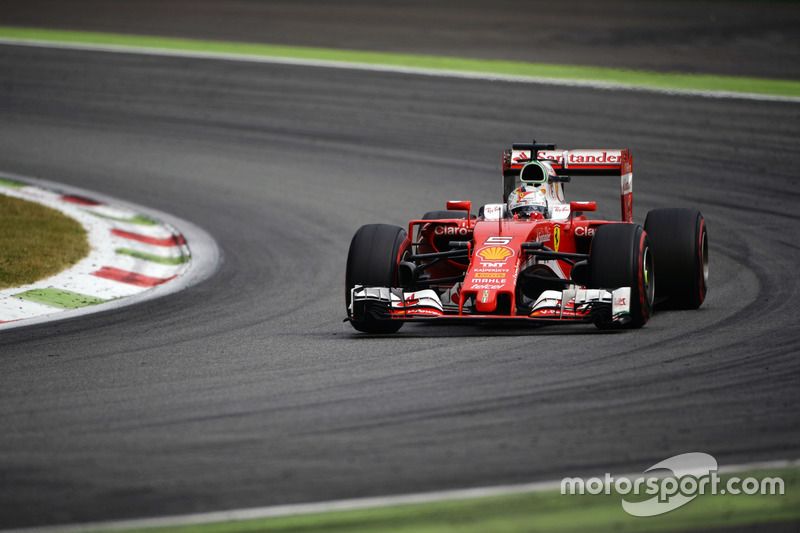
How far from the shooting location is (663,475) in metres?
5.28

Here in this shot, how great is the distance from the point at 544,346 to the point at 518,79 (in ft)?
45.8

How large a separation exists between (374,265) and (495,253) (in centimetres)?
95

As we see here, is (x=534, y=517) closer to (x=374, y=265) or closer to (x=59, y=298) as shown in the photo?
(x=374, y=265)

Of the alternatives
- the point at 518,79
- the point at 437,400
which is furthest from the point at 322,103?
the point at 437,400

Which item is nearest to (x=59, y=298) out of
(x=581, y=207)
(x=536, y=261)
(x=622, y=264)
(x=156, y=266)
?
(x=156, y=266)

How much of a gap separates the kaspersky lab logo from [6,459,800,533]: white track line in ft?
0.20

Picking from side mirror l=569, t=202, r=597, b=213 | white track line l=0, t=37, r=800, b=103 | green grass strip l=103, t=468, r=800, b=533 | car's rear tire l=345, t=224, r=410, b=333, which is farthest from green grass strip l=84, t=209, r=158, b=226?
green grass strip l=103, t=468, r=800, b=533

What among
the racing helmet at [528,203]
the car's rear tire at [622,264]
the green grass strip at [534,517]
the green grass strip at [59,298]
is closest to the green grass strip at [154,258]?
the green grass strip at [59,298]

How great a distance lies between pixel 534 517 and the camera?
15.9ft

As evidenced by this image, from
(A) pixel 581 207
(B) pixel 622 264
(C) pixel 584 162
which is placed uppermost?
(C) pixel 584 162

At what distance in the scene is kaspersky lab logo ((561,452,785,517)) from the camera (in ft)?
16.4

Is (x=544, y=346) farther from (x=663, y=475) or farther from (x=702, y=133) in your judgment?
(x=702, y=133)

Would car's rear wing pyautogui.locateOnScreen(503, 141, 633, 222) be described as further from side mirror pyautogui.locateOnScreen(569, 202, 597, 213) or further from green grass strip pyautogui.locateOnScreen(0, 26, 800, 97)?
green grass strip pyautogui.locateOnScreen(0, 26, 800, 97)

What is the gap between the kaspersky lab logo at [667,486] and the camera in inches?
196
